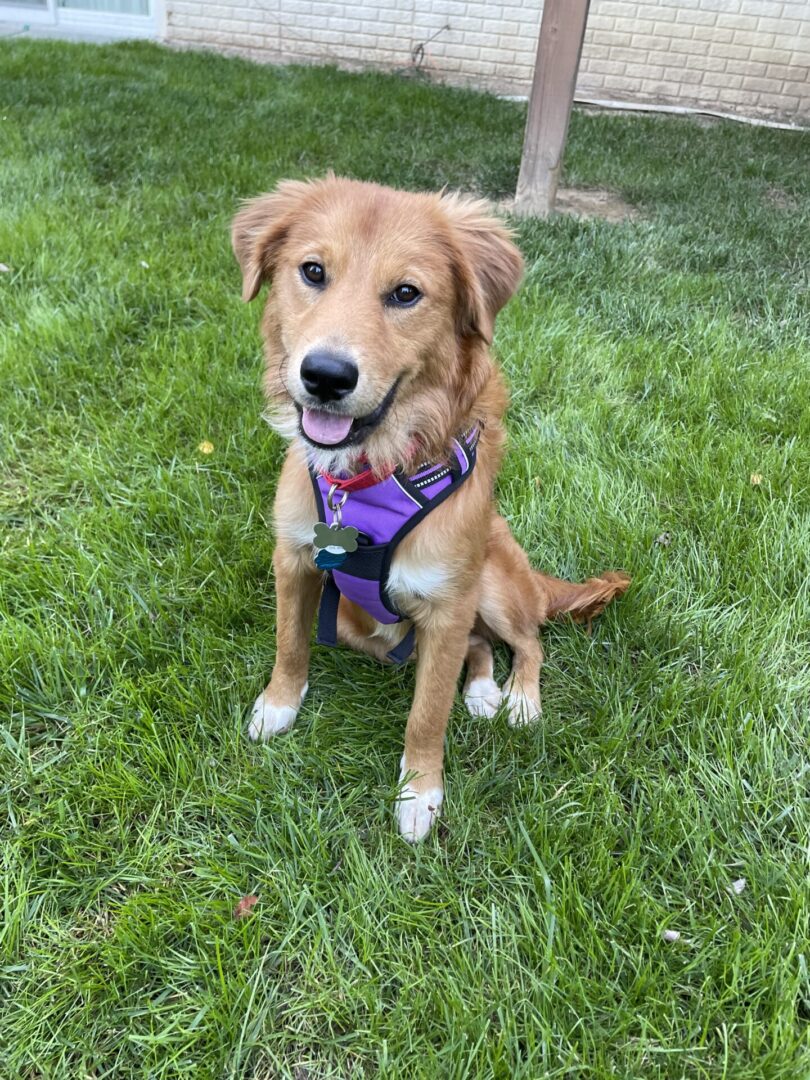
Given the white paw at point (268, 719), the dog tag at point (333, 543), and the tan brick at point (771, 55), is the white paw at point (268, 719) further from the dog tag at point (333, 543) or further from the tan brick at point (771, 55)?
the tan brick at point (771, 55)

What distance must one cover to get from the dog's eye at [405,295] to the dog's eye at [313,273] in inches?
7.1

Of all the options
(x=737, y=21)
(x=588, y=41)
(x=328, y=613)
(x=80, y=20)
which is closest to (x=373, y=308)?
(x=328, y=613)

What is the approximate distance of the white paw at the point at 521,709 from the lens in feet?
7.07

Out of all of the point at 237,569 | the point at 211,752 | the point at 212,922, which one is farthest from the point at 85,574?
the point at 212,922

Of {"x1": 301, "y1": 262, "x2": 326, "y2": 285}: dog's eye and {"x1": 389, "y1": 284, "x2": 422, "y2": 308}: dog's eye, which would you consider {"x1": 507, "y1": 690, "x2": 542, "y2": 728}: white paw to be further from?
{"x1": 301, "y1": 262, "x2": 326, "y2": 285}: dog's eye

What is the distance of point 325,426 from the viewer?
1.72m

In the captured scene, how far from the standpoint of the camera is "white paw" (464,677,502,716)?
7.41 feet

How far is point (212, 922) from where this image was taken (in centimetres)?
165

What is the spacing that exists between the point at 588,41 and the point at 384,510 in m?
11.0

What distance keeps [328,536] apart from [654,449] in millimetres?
1855

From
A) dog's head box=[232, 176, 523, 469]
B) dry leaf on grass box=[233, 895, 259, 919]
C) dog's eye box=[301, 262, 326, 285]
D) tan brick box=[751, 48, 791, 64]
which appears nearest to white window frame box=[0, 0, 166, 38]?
tan brick box=[751, 48, 791, 64]

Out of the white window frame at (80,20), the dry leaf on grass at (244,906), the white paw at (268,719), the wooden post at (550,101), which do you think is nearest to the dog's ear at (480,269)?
the white paw at (268,719)

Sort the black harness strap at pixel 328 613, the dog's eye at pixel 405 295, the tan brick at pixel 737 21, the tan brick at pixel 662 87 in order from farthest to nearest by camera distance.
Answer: the tan brick at pixel 662 87, the tan brick at pixel 737 21, the black harness strap at pixel 328 613, the dog's eye at pixel 405 295

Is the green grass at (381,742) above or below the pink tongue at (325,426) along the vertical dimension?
below
